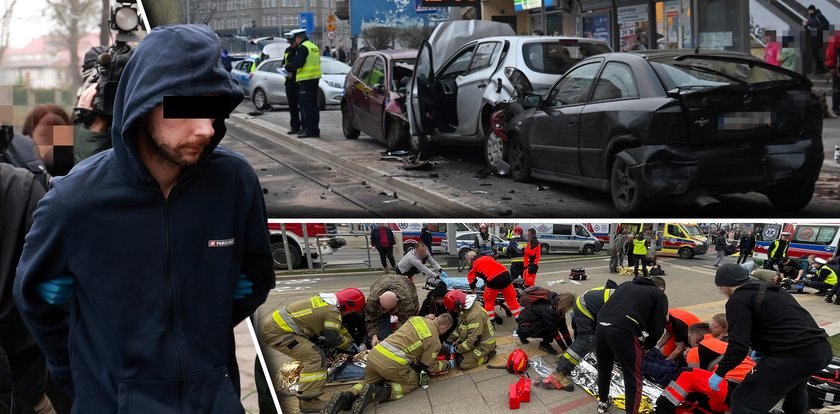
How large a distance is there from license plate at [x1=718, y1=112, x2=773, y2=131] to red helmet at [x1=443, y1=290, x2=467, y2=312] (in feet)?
3.61

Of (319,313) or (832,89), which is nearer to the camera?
(832,89)

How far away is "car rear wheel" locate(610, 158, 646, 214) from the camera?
7.67 feet

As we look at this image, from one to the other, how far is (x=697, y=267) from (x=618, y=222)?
0.60m

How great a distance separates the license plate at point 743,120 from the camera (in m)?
2.25

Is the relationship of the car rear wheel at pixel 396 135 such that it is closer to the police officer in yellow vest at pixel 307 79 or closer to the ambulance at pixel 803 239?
the police officer in yellow vest at pixel 307 79

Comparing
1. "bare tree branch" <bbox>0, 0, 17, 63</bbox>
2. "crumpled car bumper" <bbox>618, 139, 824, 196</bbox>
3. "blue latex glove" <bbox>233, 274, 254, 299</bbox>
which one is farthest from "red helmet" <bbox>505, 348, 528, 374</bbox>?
"bare tree branch" <bbox>0, 0, 17, 63</bbox>

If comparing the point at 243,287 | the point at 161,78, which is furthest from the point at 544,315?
the point at 161,78

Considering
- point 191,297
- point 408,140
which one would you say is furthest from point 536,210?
point 191,297


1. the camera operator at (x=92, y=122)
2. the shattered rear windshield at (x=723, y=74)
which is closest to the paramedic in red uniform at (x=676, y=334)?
the shattered rear windshield at (x=723, y=74)

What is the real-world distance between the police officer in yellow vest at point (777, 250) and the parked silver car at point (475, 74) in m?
1.05

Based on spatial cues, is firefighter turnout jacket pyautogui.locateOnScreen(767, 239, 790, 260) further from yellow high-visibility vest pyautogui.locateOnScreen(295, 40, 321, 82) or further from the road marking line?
yellow high-visibility vest pyautogui.locateOnScreen(295, 40, 321, 82)

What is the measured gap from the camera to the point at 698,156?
2.25 metres

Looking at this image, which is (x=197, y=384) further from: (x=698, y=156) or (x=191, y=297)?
(x=698, y=156)

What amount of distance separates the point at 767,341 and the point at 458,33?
183cm
